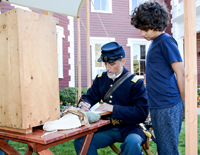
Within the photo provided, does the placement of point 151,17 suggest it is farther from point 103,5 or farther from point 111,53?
point 103,5

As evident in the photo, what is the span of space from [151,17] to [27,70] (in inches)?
41.6

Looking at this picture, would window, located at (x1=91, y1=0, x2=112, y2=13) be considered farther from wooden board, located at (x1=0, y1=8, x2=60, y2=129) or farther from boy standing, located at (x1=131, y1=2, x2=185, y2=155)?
wooden board, located at (x1=0, y1=8, x2=60, y2=129)

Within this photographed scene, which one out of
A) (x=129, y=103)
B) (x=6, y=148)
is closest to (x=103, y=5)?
(x=129, y=103)

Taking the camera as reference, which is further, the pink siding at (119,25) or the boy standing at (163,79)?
the pink siding at (119,25)

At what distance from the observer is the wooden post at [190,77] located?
4.83 ft

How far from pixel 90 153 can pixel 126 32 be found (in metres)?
9.82

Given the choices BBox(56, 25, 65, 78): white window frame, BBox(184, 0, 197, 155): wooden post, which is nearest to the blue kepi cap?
BBox(184, 0, 197, 155): wooden post

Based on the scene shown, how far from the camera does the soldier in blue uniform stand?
2.26 metres

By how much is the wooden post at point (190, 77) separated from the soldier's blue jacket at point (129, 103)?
2.56ft

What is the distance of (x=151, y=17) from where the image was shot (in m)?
1.82

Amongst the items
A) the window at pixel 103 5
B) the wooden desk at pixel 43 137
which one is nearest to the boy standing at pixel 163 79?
the wooden desk at pixel 43 137

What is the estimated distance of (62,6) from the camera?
4645 millimetres

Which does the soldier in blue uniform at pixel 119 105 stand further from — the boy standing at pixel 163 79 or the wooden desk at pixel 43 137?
the wooden desk at pixel 43 137

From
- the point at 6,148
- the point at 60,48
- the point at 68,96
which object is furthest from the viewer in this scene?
the point at 60,48
